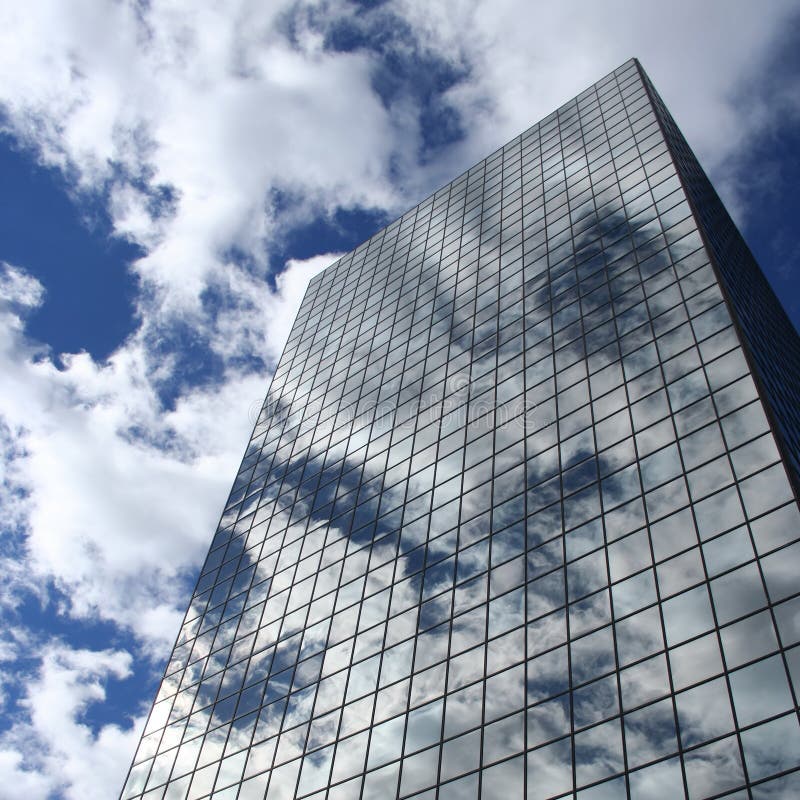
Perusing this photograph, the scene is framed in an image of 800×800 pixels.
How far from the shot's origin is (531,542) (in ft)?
121

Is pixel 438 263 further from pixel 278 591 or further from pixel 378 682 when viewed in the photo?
pixel 378 682

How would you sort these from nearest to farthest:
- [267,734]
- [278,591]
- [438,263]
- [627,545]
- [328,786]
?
[627,545] < [328,786] < [267,734] < [278,591] < [438,263]

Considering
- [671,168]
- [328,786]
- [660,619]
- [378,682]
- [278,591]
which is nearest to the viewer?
[660,619]

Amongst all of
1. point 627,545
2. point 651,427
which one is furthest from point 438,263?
point 627,545

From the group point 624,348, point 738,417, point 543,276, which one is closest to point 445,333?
point 543,276

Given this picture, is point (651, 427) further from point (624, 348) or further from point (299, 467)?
point (299, 467)

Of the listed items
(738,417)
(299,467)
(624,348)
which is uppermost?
(299,467)

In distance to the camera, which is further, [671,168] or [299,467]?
[299,467]

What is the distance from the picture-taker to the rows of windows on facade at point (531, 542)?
88.8 feet

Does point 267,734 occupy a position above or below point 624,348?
below

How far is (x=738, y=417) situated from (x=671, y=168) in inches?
1004

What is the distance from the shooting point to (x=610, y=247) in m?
51.2

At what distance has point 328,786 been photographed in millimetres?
35094

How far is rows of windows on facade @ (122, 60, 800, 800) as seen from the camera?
27.1m
